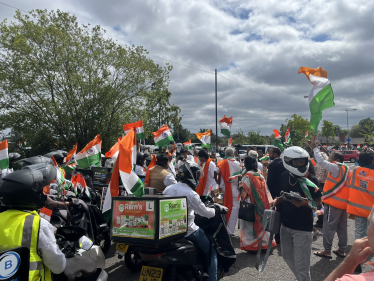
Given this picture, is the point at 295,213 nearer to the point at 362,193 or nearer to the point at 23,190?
the point at 362,193

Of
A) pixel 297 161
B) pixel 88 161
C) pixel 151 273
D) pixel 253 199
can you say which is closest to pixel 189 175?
pixel 151 273

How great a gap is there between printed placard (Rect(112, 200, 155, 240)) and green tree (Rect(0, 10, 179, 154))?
1578 cm

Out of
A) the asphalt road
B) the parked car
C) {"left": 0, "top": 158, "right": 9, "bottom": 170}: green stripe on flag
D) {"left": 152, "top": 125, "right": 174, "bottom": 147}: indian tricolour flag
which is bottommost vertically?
the asphalt road

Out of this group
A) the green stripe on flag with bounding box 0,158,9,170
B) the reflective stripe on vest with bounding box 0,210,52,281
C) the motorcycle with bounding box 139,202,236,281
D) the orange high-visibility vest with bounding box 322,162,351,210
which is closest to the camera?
the reflective stripe on vest with bounding box 0,210,52,281

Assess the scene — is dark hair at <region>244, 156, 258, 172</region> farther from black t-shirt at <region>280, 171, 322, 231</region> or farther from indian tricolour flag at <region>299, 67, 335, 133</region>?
black t-shirt at <region>280, 171, 322, 231</region>

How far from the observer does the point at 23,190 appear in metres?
2.21

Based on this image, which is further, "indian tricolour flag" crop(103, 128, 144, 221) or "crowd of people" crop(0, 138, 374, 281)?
"crowd of people" crop(0, 138, 374, 281)

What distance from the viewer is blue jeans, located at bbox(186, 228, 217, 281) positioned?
3587mm

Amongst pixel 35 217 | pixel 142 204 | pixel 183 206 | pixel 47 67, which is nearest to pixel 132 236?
pixel 142 204

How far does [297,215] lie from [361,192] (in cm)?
216

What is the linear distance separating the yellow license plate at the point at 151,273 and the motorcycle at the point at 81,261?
54cm

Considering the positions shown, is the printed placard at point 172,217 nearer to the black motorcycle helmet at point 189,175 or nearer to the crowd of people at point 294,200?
the crowd of people at point 294,200

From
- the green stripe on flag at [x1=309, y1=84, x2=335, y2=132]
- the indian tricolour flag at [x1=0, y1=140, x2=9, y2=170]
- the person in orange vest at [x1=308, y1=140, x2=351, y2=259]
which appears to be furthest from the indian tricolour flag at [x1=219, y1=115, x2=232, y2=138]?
the indian tricolour flag at [x1=0, y1=140, x2=9, y2=170]

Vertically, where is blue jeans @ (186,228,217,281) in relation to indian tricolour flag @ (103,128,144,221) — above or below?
Result: below
